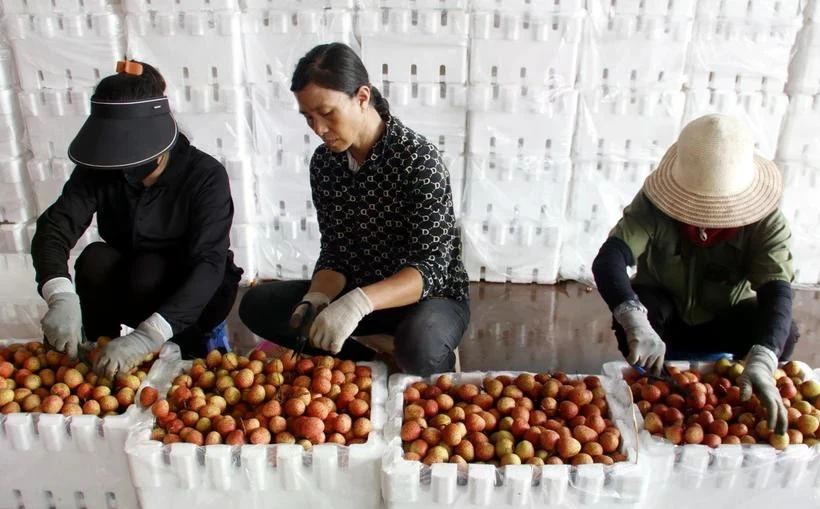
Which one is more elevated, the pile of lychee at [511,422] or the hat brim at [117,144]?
the hat brim at [117,144]

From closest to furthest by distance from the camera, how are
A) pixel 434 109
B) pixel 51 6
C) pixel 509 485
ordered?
pixel 509 485 → pixel 51 6 → pixel 434 109

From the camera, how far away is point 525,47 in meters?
2.29

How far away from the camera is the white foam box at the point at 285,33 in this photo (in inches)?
90.1

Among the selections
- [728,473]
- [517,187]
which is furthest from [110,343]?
[517,187]

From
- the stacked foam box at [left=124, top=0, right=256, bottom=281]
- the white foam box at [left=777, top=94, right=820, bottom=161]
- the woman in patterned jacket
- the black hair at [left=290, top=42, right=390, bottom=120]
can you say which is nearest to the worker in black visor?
the woman in patterned jacket

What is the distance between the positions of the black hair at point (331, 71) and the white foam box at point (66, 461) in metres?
0.69

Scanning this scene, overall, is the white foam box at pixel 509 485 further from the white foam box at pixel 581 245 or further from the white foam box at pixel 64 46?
the white foam box at pixel 64 46

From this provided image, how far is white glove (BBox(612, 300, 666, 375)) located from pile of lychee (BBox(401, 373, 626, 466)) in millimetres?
97

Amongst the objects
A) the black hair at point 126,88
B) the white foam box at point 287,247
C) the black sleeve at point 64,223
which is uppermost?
the black hair at point 126,88

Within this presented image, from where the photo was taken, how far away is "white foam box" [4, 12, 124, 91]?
2.29m

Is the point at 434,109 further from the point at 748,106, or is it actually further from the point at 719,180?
the point at 719,180

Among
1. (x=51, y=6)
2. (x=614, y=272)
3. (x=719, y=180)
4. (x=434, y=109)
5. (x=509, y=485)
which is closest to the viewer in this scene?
(x=509, y=485)

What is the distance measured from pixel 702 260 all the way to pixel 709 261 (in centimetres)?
2

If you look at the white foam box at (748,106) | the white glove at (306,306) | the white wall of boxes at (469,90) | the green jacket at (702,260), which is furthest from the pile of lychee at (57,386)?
the white foam box at (748,106)
